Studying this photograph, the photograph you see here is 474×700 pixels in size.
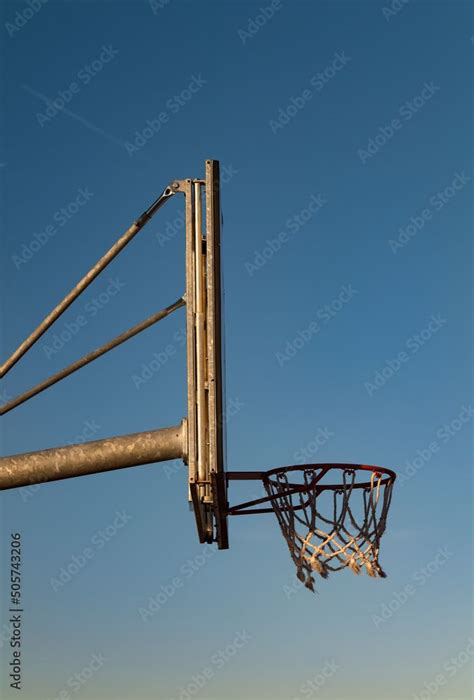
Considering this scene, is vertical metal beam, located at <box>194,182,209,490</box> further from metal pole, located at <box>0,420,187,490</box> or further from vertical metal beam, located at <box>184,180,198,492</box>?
metal pole, located at <box>0,420,187,490</box>

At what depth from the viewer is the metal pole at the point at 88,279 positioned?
31.0 ft

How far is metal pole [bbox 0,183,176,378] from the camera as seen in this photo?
945 centimetres

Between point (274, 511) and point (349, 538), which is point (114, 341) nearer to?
point (274, 511)

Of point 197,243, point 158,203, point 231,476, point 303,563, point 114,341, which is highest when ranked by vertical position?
point 158,203

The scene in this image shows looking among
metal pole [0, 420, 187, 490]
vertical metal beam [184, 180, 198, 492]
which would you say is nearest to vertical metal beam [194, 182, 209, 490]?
vertical metal beam [184, 180, 198, 492]

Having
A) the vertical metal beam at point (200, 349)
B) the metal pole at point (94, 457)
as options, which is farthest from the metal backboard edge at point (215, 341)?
the metal pole at point (94, 457)

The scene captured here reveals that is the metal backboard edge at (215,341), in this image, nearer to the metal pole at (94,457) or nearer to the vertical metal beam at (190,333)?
the vertical metal beam at (190,333)

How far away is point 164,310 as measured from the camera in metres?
9.34

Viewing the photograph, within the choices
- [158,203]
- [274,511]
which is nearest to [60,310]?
[158,203]

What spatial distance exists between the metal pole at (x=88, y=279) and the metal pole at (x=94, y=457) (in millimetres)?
1378

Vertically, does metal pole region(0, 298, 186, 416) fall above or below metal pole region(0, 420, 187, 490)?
above

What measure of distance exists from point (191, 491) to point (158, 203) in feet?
9.32

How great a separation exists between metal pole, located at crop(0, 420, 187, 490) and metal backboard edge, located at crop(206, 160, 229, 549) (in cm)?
30

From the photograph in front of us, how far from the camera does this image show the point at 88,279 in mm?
9500
